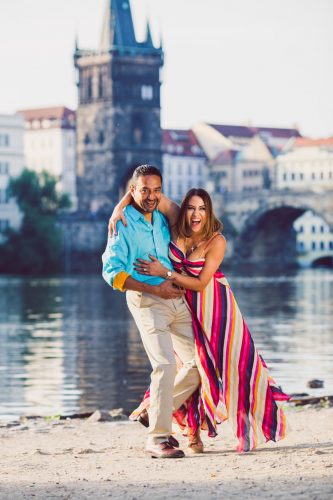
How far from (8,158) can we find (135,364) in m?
70.5

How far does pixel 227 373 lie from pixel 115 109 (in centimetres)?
10312

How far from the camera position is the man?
9.81 metres

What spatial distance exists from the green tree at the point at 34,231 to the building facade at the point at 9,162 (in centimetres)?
158

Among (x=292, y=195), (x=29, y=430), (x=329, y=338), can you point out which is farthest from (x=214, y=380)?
(x=292, y=195)

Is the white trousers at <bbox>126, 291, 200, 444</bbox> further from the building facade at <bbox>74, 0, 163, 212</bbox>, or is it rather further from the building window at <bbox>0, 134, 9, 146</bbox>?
the building facade at <bbox>74, 0, 163, 212</bbox>

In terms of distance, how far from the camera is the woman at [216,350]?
9945mm

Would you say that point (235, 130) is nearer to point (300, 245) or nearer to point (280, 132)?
point (280, 132)

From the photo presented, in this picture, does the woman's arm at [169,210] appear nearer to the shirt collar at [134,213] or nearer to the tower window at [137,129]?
the shirt collar at [134,213]

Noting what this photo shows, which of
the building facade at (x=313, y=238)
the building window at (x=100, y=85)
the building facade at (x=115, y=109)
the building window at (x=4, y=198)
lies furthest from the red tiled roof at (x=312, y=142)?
the building window at (x=4, y=198)

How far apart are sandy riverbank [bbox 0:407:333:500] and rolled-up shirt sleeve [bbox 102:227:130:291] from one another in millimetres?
1150

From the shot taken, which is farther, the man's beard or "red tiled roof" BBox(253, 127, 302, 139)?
"red tiled roof" BBox(253, 127, 302, 139)

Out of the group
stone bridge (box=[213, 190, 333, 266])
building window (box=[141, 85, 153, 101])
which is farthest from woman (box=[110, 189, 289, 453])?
building window (box=[141, 85, 153, 101])

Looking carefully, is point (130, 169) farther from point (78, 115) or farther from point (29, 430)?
point (29, 430)

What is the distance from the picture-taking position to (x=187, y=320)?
1002 centimetres
